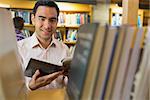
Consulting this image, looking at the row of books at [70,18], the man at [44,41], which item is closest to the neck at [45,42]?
the man at [44,41]

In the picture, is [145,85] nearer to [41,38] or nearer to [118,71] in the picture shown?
[118,71]

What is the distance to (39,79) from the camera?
143 centimetres

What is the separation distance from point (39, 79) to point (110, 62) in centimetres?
103

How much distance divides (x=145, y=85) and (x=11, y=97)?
41 centimetres

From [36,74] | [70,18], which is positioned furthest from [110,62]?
[70,18]

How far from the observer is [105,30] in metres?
0.42

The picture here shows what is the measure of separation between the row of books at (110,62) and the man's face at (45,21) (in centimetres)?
151

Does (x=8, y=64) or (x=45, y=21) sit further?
(x=45, y=21)

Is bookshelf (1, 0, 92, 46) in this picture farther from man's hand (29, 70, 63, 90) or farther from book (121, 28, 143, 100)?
book (121, 28, 143, 100)

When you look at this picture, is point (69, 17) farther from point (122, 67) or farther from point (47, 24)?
point (122, 67)

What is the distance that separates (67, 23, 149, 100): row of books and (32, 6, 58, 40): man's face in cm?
151

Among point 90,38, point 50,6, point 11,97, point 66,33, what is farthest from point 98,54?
point 66,33

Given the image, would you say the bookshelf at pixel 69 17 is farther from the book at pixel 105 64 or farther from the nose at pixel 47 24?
the book at pixel 105 64

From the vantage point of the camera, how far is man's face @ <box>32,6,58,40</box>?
191 centimetres
